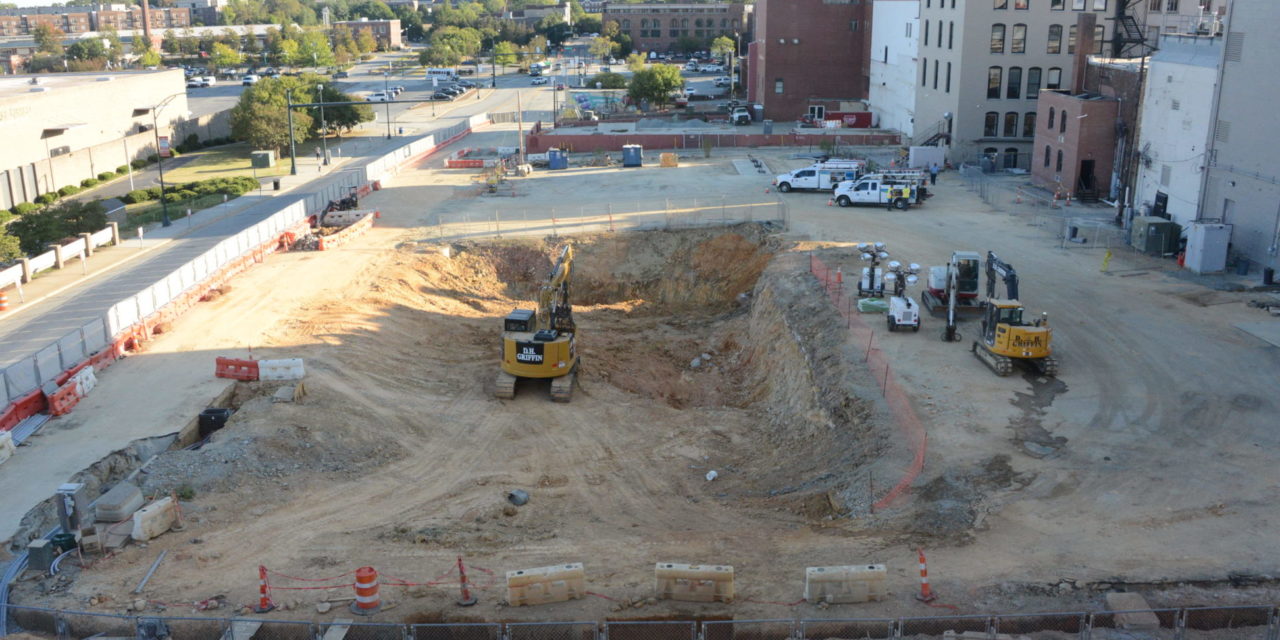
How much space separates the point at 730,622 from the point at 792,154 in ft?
196

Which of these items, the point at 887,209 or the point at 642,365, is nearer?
the point at 642,365

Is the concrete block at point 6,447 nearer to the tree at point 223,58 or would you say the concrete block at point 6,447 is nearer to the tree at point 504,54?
the tree at point 504,54

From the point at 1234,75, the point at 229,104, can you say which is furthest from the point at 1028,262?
the point at 229,104

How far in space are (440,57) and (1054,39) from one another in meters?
108

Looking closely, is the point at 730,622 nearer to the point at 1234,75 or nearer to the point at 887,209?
the point at 1234,75

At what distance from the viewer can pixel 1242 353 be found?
28672mm

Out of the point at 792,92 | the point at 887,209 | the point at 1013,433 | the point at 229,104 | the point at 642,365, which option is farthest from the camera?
the point at 229,104

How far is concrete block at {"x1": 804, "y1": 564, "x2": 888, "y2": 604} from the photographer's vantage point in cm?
1619

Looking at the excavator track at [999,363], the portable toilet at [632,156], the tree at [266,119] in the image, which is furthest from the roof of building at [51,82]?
the excavator track at [999,363]

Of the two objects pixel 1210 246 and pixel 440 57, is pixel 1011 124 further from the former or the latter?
pixel 440 57

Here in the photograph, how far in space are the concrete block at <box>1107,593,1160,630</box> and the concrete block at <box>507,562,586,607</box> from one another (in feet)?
27.9

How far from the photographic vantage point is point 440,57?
153 meters

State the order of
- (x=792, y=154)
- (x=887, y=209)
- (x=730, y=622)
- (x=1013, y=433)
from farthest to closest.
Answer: (x=792, y=154)
(x=887, y=209)
(x=1013, y=433)
(x=730, y=622)

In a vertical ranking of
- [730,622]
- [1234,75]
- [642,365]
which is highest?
[1234,75]
